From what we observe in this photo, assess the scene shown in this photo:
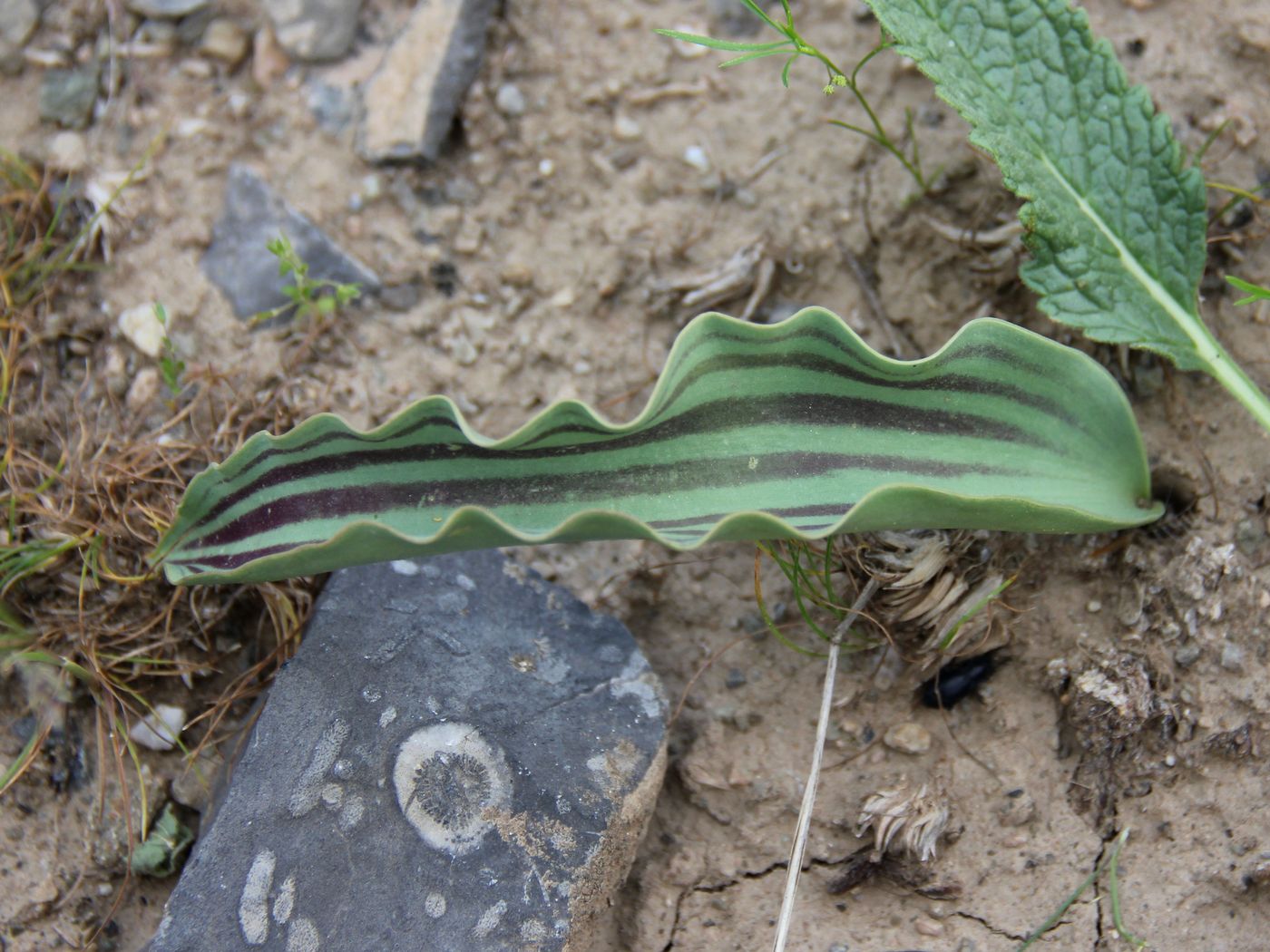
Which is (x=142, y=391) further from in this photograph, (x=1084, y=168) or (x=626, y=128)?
(x=1084, y=168)

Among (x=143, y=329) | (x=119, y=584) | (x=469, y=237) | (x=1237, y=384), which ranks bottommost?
(x=119, y=584)

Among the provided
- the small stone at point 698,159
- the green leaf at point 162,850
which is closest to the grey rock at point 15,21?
the small stone at point 698,159

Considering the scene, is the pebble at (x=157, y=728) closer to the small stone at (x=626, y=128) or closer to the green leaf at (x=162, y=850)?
the green leaf at (x=162, y=850)

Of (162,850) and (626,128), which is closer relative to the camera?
(162,850)

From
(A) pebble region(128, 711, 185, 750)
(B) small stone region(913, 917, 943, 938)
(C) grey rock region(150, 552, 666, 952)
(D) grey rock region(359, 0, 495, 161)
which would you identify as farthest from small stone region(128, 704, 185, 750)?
(B) small stone region(913, 917, 943, 938)

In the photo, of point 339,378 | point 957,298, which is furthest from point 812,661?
point 339,378

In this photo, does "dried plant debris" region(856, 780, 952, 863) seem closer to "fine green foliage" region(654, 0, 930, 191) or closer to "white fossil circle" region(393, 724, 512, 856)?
"white fossil circle" region(393, 724, 512, 856)

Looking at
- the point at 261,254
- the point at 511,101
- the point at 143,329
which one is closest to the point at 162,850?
the point at 143,329
